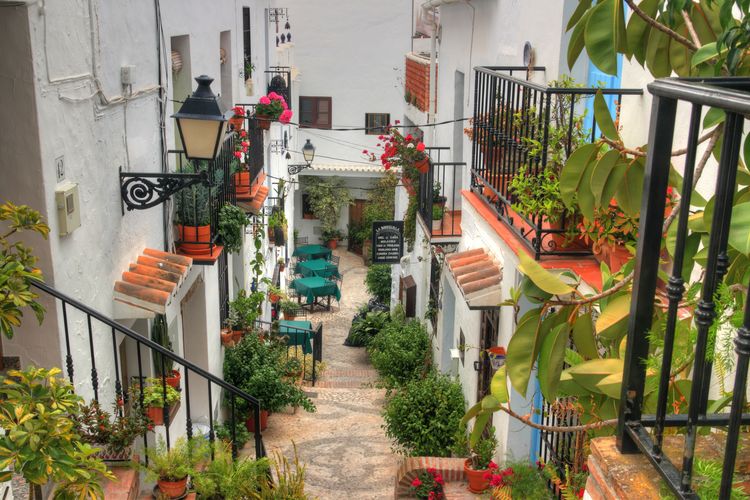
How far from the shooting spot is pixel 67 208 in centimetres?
502

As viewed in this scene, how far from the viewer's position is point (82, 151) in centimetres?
543

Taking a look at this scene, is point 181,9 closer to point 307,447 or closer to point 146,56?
point 146,56

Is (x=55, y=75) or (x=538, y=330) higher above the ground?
(x=55, y=75)

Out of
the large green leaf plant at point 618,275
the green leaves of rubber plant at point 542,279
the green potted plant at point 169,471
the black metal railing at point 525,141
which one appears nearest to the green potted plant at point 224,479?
the green potted plant at point 169,471

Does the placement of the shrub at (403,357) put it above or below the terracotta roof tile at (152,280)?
below

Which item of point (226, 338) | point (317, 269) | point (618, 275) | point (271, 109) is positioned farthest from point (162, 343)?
point (317, 269)

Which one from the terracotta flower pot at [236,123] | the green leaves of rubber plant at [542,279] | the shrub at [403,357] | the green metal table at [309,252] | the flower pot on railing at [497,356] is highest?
the terracotta flower pot at [236,123]

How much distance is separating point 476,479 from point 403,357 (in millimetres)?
4745

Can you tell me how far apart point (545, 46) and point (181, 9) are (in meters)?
4.03

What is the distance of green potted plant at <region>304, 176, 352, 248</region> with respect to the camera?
28.1m

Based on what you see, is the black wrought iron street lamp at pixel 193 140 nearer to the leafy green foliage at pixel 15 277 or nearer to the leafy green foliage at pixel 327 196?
Result: the leafy green foliage at pixel 15 277

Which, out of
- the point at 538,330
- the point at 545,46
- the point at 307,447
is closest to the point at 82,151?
the point at 538,330

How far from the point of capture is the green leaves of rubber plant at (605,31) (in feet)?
9.50

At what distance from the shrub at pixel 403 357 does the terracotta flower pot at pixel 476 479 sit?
4.18 meters
